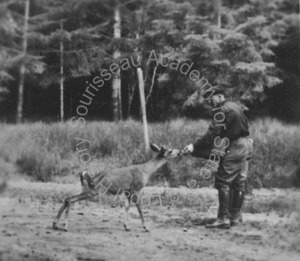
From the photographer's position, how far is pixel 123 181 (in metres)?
8.73

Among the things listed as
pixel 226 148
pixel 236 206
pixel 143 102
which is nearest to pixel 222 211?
pixel 236 206

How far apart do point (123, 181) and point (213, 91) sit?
2017mm

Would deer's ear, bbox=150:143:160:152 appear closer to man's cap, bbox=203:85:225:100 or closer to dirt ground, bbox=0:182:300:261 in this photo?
dirt ground, bbox=0:182:300:261

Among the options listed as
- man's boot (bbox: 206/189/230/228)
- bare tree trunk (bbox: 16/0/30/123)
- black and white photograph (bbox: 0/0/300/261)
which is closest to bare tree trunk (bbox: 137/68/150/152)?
black and white photograph (bbox: 0/0/300/261)

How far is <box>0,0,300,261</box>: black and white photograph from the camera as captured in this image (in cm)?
851

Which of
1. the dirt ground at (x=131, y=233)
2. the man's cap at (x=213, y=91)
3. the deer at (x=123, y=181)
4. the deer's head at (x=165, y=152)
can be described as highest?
the man's cap at (x=213, y=91)

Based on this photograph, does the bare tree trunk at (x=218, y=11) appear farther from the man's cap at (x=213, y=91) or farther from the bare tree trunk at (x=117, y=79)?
the bare tree trunk at (x=117, y=79)

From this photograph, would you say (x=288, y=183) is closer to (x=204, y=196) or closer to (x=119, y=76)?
(x=204, y=196)

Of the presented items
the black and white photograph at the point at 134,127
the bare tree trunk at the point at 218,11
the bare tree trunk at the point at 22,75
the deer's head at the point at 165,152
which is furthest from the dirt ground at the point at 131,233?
the bare tree trunk at the point at 218,11

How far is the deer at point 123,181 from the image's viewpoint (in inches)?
334

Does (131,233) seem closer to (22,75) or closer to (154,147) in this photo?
(154,147)

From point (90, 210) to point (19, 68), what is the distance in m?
2.58

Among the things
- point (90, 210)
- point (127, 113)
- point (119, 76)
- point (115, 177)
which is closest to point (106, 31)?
point (119, 76)

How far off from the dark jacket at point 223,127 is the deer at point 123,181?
459mm
